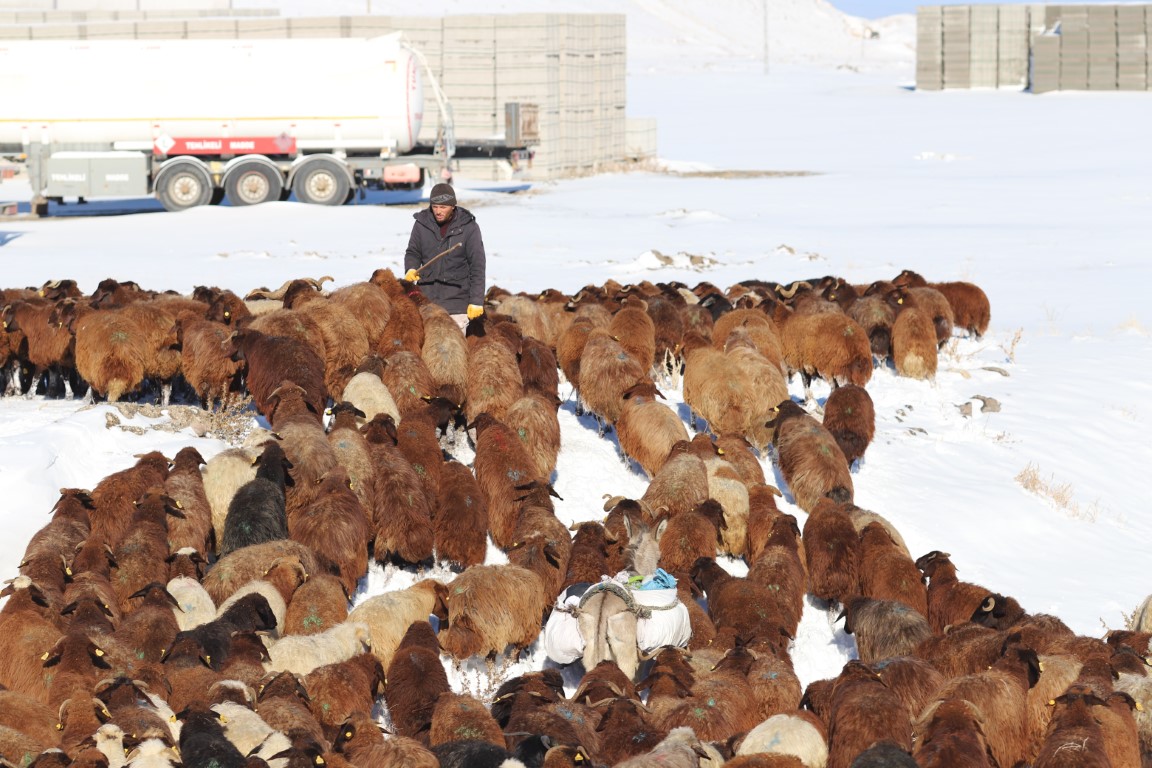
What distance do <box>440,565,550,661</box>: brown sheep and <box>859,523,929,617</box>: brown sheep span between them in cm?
229

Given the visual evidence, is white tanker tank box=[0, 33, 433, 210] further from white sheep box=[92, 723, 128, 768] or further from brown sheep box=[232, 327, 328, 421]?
white sheep box=[92, 723, 128, 768]

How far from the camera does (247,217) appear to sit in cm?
2573

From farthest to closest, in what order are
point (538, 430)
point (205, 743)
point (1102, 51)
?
point (1102, 51) < point (538, 430) < point (205, 743)

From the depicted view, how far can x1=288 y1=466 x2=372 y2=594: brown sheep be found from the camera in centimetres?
891

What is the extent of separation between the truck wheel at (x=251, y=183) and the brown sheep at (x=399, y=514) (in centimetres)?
1955

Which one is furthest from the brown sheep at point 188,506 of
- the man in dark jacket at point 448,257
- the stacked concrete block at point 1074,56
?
the stacked concrete block at point 1074,56

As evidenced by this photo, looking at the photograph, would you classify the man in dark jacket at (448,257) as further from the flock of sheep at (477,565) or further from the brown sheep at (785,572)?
the brown sheep at (785,572)

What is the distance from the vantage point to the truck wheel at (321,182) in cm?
2823

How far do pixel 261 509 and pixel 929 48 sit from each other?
63666 millimetres

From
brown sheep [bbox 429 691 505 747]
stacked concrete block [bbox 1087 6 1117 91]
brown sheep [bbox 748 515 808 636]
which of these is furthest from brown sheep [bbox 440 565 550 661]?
stacked concrete block [bbox 1087 6 1117 91]

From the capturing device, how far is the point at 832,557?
9.51 metres

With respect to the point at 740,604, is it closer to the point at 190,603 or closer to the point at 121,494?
the point at 190,603

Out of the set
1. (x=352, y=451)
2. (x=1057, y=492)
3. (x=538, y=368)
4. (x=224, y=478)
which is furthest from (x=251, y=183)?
(x=1057, y=492)

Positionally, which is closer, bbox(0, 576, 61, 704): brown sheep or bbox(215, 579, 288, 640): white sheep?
bbox(0, 576, 61, 704): brown sheep
